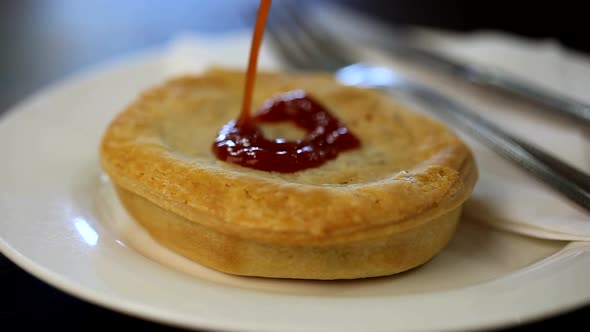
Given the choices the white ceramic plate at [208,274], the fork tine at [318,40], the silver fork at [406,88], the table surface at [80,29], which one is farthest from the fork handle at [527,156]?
the table surface at [80,29]

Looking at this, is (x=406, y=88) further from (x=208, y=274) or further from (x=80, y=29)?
(x=80, y=29)

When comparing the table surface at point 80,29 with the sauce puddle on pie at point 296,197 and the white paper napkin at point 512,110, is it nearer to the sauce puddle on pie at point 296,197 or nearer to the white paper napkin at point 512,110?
the white paper napkin at point 512,110

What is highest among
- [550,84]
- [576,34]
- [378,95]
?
[378,95]

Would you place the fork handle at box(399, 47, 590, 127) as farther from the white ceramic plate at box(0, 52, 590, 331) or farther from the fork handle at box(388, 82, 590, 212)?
the white ceramic plate at box(0, 52, 590, 331)

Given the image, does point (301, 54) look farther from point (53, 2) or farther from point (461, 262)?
point (53, 2)

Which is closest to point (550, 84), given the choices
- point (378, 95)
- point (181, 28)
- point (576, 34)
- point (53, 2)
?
point (378, 95)

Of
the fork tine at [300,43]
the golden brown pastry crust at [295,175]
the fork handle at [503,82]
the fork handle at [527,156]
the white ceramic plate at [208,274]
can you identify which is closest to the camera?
the white ceramic plate at [208,274]

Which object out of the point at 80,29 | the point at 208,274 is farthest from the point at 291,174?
the point at 80,29
